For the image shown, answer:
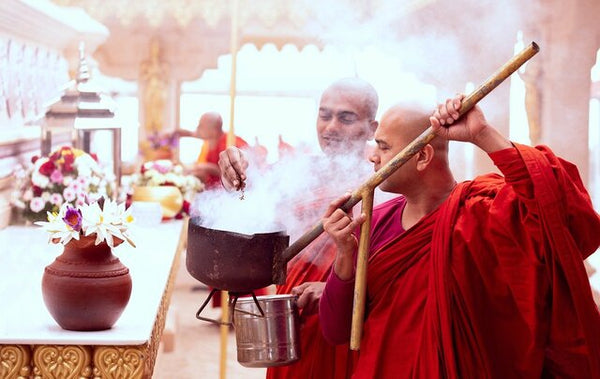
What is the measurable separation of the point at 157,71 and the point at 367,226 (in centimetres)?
793

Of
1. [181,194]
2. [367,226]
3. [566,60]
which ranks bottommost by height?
[181,194]

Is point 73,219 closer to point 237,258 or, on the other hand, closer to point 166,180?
point 237,258

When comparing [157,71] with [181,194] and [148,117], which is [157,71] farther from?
[181,194]

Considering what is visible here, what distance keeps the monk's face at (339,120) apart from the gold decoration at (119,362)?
89 cm

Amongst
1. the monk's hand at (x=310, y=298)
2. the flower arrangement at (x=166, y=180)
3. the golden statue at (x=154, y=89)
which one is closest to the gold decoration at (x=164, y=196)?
the flower arrangement at (x=166, y=180)

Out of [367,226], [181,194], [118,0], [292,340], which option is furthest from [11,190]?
[118,0]

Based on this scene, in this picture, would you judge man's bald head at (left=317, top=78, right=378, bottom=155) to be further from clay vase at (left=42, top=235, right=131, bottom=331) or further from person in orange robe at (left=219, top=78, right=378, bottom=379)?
clay vase at (left=42, top=235, right=131, bottom=331)

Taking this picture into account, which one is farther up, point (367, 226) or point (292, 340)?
point (367, 226)

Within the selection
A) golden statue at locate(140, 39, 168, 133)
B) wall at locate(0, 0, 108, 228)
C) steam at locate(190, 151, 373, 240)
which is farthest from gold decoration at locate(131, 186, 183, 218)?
golden statue at locate(140, 39, 168, 133)

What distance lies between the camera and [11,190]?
185 inches

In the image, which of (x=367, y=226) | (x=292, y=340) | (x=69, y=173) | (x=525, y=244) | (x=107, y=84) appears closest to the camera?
(x=525, y=244)

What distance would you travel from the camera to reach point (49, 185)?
464 cm

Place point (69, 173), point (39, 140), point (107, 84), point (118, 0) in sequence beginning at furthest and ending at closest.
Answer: point (107, 84) → point (118, 0) → point (39, 140) → point (69, 173)

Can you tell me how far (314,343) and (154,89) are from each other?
746 cm
